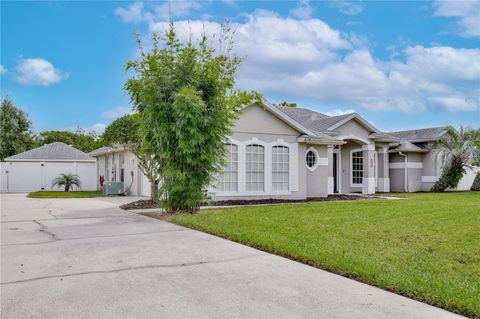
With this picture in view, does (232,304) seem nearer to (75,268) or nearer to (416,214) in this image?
(75,268)

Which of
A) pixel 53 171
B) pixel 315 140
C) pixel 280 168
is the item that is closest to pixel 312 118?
pixel 315 140

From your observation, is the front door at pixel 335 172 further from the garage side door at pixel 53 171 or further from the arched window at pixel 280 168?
the garage side door at pixel 53 171

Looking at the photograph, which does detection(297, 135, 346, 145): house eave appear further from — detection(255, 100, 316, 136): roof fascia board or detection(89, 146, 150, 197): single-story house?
detection(89, 146, 150, 197): single-story house

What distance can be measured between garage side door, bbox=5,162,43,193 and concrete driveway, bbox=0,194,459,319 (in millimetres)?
22137

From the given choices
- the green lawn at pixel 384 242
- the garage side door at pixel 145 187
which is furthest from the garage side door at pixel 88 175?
the green lawn at pixel 384 242

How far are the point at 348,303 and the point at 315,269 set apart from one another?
139cm

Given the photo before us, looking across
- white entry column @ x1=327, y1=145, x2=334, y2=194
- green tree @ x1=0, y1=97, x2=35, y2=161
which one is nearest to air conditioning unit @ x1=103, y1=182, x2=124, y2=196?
white entry column @ x1=327, y1=145, x2=334, y2=194

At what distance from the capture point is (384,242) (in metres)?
7.38

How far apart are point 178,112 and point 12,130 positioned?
3455 centimetres

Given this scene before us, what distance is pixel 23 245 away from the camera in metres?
7.42

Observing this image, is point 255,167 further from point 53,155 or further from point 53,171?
point 53,155

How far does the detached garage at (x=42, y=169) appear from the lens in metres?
27.5

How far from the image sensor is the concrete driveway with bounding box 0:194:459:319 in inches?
158

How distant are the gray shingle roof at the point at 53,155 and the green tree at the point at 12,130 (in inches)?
419
